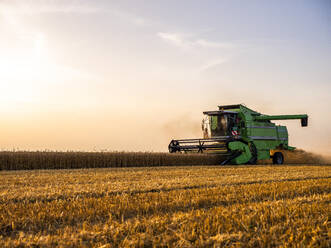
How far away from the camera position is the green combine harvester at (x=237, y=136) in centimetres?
1875

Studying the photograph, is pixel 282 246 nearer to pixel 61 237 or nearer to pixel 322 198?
pixel 61 237

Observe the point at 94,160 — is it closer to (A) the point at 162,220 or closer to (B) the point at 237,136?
(B) the point at 237,136

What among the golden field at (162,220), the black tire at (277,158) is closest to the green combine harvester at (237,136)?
the black tire at (277,158)

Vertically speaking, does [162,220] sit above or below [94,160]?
below

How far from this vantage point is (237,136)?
1894 cm

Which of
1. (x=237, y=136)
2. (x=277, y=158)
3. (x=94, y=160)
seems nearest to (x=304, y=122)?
(x=277, y=158)

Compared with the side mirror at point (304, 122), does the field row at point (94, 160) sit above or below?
below

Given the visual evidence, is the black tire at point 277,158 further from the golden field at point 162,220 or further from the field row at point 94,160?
the golden field at point 162,220

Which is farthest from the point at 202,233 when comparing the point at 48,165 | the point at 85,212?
the point at 48,165

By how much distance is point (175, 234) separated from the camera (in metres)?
3.51

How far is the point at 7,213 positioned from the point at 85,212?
3.23ft

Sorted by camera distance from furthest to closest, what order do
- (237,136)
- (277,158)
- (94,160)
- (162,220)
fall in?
(277,158) → (237,136) → (94,160) → (162,220)

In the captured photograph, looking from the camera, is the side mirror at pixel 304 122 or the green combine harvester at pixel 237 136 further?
the side mirror at pixel 304 122

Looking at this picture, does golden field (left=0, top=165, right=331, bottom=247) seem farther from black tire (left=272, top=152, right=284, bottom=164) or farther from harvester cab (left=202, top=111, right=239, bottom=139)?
black tire (left=272, top=152, right=284, bottom=164)
